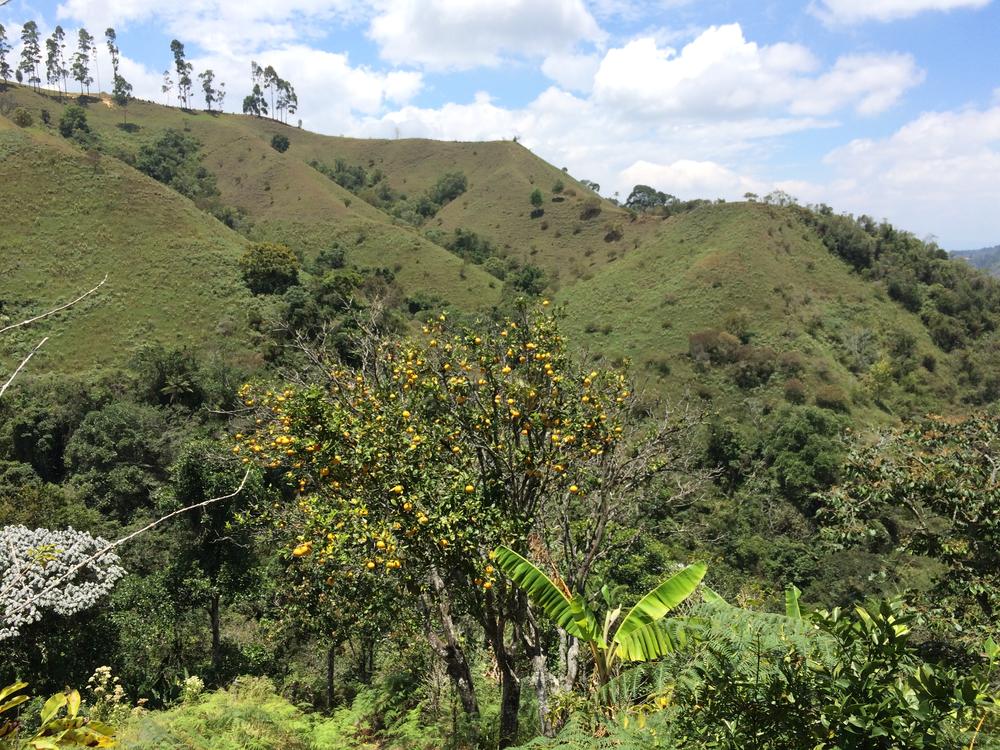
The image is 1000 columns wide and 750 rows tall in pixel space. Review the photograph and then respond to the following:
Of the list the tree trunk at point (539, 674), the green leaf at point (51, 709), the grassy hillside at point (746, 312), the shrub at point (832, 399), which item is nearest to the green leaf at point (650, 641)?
the tree trunk at point (539, 674)

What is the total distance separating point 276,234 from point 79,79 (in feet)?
189

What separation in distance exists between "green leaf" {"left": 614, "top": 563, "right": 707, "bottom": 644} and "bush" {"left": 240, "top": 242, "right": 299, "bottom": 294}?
5083 cm

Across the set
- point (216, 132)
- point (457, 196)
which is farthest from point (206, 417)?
point (216, 132)

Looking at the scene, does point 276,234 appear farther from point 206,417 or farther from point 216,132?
point 206,417

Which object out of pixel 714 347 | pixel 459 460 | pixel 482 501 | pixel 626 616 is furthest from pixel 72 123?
pixel 626 616

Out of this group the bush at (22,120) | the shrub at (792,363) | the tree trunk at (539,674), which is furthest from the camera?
the bush at (22,120)

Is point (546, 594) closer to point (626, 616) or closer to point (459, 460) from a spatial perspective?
point (626, 616)

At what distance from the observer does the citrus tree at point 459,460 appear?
638cm

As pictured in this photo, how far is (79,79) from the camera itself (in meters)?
102

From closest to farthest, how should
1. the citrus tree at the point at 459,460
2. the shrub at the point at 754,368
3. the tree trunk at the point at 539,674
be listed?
the citrus tree at the point at 459,460
the tree trunk at the point at 539,674
the shrub at the point at 754,368

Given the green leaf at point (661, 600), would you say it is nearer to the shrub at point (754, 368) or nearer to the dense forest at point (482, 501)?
the dense forest at point (482, 501)

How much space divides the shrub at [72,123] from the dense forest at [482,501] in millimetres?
24849

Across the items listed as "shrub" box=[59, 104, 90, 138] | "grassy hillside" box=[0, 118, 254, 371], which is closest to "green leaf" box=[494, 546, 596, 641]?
"grassy hillside" box=[0, 118, 254, 371]

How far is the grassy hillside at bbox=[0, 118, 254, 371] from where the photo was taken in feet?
144
